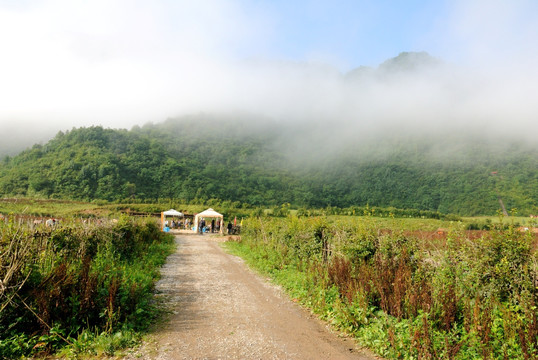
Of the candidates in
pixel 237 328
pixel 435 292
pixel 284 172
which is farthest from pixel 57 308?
pixel 284 172

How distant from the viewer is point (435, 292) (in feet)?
18.1

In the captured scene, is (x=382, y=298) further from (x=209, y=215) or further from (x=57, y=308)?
(x=209, y=215)

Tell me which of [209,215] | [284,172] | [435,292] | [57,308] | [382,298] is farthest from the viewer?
[284,172]

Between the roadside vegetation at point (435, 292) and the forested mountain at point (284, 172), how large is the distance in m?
46.2

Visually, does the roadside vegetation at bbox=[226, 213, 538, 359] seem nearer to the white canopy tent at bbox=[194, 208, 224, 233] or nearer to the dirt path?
the dirt path

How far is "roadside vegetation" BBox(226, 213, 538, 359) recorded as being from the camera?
172 inches

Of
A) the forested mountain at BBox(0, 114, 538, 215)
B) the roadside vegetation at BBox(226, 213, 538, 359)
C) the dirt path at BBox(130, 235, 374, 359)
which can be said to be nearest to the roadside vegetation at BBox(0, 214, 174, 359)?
the dirt path at BBox(130, 235, 374, 359)

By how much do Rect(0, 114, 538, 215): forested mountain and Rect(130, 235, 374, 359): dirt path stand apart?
157 ft

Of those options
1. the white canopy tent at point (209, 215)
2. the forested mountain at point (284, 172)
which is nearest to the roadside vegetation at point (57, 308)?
the white canopy tent at point (209, 215)

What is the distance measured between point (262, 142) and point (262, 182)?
2085 inches

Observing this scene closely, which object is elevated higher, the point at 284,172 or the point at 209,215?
the point at 284,172

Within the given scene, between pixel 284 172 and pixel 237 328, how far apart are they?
101 metres

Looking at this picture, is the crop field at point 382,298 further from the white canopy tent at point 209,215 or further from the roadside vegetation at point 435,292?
the white canopy tent at point 209,215

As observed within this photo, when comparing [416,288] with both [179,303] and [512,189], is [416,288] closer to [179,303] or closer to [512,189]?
[179,303]
